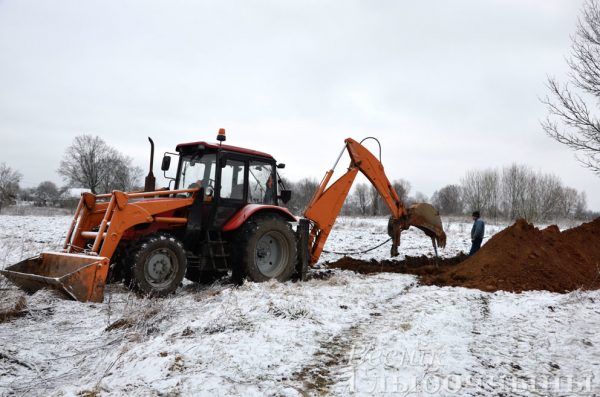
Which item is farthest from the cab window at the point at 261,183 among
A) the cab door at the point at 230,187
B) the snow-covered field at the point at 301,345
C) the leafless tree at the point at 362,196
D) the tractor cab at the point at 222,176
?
the leafless tree at the point at 362,196

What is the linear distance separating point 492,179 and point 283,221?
54601 mm

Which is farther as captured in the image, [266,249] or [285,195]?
[285,195]

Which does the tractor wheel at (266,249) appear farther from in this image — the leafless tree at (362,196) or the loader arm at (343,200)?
the leafless tree at (362,196)

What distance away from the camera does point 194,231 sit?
7.67 meters

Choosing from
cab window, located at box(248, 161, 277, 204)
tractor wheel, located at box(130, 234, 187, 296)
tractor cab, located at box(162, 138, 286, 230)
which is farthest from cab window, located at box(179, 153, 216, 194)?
tractor wheel, located at box(130, 234, 187, 296)

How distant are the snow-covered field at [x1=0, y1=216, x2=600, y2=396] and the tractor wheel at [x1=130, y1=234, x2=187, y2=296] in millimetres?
271

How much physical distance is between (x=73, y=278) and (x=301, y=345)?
324 centimetres

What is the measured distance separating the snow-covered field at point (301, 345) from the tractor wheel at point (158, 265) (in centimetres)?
27

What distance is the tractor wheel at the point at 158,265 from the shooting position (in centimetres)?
A: 642

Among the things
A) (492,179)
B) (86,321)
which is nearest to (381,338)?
(86,321)

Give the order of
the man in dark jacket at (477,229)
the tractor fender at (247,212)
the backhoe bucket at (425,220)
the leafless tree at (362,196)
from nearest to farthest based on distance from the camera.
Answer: the tractor fender at (247,212) < the backhoe bucket at (425,220) < the man in dark jacket at (477,229) < the leafless tree at (362,196)

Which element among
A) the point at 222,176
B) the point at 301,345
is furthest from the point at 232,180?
the point at 301,345

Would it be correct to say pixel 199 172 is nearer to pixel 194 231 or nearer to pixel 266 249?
pixel 194 231

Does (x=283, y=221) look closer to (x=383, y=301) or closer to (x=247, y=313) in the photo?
(x=383, y=301)
